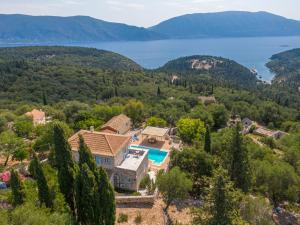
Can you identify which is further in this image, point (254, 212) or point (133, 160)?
point (133, 160)

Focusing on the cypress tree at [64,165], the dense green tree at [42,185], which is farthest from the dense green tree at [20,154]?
the dense green tree at [42,185]


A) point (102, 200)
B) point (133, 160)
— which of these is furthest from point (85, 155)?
point (133, 160)

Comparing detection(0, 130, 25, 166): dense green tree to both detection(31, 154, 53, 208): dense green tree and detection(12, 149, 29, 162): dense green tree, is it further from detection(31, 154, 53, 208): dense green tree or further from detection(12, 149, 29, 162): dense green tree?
detection(31, 154, 53, 208): dense green tree

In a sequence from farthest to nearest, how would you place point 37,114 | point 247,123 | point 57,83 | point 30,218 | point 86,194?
point 57,83
point 247,123
point 37,114
point 86,194
point 30,218

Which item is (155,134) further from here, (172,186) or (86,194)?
(86,194)

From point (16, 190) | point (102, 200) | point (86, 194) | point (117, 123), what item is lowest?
point (117, 123)

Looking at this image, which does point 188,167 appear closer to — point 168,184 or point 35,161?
point 168,184
